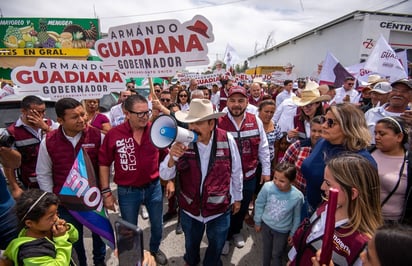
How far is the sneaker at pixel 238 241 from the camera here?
319 cm

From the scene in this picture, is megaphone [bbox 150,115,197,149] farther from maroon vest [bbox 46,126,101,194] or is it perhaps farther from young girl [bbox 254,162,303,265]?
young girl [bbox 254,162,303,265]

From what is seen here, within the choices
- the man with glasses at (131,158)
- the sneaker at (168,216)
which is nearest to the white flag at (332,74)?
the sneaker at (168,216)

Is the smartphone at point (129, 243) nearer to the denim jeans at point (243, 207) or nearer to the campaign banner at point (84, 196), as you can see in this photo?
the campaign banner at point (84, 196)

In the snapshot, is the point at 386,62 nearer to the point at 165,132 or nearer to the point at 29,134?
the point at 165,132

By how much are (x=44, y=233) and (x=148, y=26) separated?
2.24 metres

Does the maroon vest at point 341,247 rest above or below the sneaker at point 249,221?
above

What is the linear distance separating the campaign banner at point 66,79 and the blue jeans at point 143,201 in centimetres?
133

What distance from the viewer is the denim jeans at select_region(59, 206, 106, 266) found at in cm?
231

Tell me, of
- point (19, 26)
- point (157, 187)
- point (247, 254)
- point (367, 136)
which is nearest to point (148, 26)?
point (157, 187)

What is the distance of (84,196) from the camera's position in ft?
7.10

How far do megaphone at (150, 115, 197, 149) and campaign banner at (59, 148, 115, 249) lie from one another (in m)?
0.89

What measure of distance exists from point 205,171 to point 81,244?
1586 mm

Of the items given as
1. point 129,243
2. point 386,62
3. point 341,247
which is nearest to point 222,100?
point 386,62

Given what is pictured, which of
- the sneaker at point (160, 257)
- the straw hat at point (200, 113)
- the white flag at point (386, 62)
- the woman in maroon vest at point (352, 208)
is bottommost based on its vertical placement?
the sneaker at point (160, 257)
